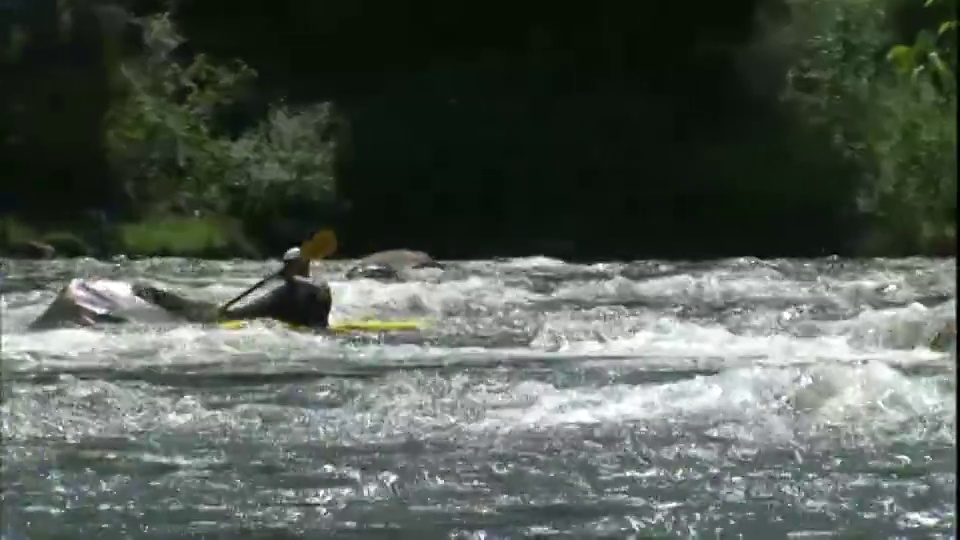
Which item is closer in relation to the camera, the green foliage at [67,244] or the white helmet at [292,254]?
the green foliage at [67,244]

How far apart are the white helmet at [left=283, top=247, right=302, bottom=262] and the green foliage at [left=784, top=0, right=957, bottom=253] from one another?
0.86 m

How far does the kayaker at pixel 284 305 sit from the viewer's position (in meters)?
2.35

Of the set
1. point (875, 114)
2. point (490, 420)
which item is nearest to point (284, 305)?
point (490, 420)

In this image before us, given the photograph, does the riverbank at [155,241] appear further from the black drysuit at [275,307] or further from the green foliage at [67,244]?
the black drysuit at [275,307]

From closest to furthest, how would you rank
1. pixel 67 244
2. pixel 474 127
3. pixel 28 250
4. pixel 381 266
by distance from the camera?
pixel 28 250 → pixel 67 244 → pixel 381 266 → pixel 474 127

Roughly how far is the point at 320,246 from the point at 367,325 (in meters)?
0.17

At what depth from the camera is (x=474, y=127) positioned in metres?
2.80

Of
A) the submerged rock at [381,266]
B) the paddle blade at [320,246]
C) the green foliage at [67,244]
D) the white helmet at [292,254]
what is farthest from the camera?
the submerged rock at [381,266]

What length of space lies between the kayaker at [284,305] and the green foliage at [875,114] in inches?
34.6

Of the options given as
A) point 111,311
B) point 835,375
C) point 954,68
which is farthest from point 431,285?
point 954,68

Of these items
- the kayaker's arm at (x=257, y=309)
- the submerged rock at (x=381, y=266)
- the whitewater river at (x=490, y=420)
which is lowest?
the whitewater river at (x=490, y=420)

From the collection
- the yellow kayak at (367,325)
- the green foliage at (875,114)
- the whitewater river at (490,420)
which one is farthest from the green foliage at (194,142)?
the green foliage at (875,114)

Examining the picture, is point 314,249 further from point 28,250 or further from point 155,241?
point 28,250

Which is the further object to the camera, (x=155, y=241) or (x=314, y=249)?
(x=314, y=249)
